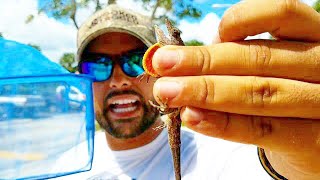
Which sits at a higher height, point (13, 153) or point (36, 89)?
point (36, 89)

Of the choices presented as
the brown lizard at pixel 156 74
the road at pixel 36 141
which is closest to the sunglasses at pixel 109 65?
the road at pixel 36 141

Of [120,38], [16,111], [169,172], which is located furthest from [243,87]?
[120,38]

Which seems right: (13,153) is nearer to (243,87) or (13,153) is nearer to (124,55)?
(124,55)

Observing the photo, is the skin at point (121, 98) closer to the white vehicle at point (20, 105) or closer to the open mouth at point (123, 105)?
the open mouth at point (123, 105)

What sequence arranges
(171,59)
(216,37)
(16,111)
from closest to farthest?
1. (171,59)
2. (216,37)
3. (16,111)

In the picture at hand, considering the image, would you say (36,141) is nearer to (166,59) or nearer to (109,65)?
(109,65)

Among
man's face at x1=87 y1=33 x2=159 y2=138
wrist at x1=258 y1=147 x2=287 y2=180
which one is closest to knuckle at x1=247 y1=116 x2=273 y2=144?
wrist at x1=258 y1=147 x2=287 y2=180

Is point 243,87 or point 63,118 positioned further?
point 63,118
